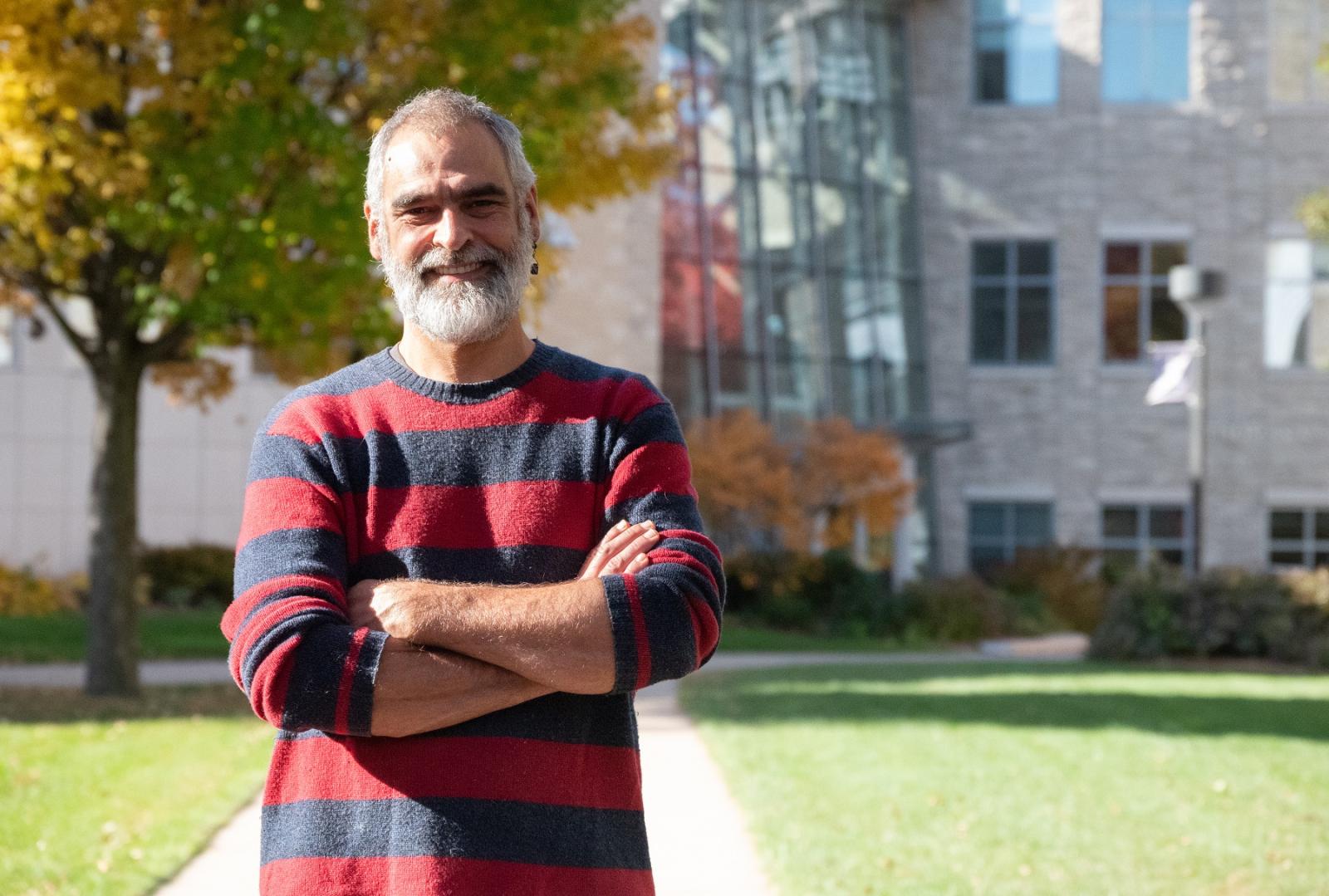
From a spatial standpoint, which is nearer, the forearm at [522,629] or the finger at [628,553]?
the forearm at [522,629]

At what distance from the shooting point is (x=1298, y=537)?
98.5ft

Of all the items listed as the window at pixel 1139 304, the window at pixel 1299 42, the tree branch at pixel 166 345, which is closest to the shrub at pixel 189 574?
the tree branch at pixel 166 345

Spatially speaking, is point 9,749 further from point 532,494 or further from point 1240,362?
point 1240,362

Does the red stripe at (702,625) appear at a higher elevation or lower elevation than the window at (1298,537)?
higher

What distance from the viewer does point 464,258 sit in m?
2.72

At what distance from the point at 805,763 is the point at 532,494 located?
7.55m

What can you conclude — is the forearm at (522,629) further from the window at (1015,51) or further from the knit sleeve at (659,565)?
the window at (1015,51)

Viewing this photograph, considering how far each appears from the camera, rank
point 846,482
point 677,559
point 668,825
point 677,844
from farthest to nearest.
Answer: point 846,482 < point 668,825 < point 677,844 < point 677,559

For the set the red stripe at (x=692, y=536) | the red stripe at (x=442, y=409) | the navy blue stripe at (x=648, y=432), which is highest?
the red stripe at (x=442, y=409)

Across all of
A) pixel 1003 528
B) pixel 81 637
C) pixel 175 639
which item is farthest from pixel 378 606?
pixel 1003 528

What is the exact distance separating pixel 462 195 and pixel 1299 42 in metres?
31.2

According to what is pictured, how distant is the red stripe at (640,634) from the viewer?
8.40ft

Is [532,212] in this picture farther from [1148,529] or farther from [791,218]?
[1148,529]

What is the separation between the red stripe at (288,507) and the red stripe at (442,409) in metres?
0.09
